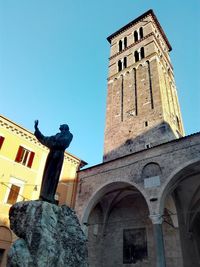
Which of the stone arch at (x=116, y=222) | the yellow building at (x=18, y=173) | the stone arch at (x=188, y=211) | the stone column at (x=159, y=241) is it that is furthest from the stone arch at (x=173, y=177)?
the yellow building at (x=18, y=173)

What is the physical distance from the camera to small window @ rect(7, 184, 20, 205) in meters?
12.9

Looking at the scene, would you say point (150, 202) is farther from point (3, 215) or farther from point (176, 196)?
point (3, 215)

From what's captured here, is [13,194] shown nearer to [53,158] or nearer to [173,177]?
[173,177]

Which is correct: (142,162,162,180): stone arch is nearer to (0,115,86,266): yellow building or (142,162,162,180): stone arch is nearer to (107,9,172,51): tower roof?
(0,115,86,266): yellow building

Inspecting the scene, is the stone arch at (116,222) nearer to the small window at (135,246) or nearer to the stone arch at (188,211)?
the small window at (135,246)

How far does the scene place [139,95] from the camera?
19500mm

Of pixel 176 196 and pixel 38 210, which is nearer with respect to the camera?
pixel 38 210

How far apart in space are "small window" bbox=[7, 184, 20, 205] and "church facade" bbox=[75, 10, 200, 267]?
3589mm

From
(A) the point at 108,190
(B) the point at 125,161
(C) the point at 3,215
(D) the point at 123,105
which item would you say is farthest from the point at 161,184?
(D) the point at 123,105

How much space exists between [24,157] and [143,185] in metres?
7.74

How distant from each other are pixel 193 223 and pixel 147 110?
8596mm

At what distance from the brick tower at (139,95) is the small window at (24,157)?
604cm

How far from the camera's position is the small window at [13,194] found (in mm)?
12891

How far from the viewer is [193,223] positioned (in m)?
14.2
